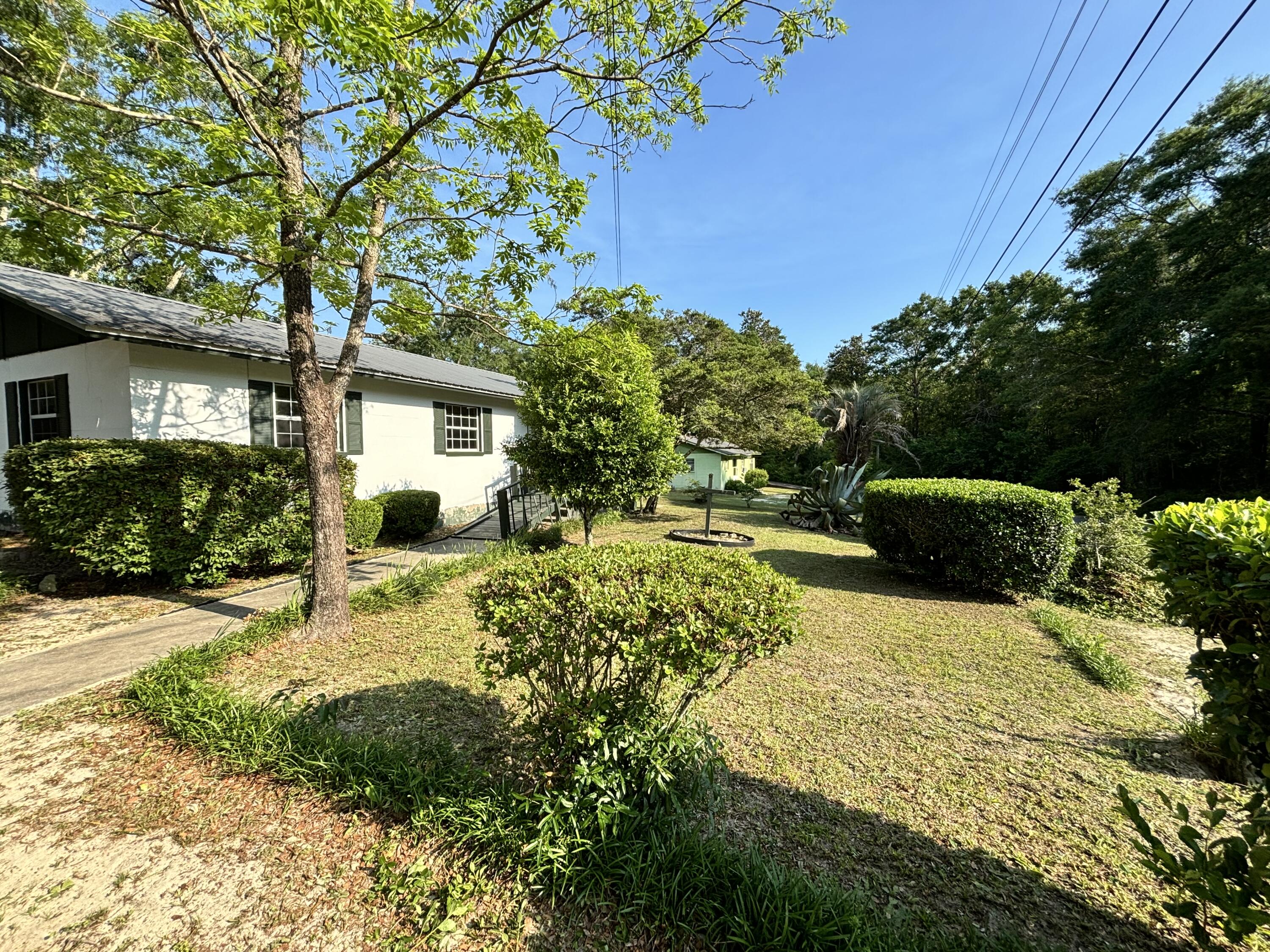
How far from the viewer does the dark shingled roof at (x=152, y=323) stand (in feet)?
20.4

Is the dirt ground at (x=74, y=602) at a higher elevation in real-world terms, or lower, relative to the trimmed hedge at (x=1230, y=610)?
lower

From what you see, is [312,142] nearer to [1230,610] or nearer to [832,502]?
[1230,610]

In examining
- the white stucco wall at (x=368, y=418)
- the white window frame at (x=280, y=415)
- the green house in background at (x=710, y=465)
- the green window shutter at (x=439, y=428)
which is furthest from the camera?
the green house in background at (x=710, y=465)

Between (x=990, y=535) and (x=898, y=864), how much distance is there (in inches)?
201

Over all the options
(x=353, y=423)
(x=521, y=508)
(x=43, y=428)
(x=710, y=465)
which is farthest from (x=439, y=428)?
(x=710, y=465)

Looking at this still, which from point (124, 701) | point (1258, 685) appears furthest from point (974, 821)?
point (124, 701)

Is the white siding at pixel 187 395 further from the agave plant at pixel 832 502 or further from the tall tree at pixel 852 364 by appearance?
the tall tree at pixel 852 364

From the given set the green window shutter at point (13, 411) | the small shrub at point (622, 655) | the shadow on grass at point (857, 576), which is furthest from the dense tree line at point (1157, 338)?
the green window shutter at point (13, 411)

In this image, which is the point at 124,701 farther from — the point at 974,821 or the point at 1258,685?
the point at 1258,685

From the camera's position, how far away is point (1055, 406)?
62.9 ft

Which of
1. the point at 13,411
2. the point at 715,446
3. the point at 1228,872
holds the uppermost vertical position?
the point at 13,411

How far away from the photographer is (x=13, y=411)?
26.4 feet

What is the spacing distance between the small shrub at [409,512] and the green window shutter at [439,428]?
179 cm

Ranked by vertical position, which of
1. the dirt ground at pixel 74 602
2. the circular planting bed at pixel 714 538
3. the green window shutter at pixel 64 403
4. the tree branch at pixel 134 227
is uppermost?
the tree branch at pixel 134 227
